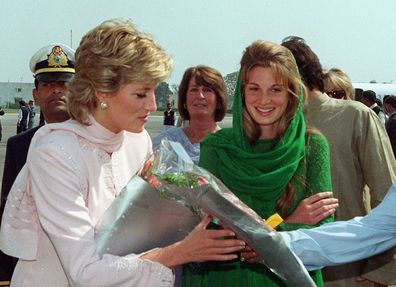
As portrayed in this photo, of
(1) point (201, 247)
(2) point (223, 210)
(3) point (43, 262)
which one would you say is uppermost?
(2) point (223, 210)

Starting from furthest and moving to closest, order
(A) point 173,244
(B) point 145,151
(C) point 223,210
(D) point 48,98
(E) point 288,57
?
1. (D) point 48,98
2. (E) point 288,57
3. (B) point 145,151
4. (A) point 173,244
5. (C) point 223,210

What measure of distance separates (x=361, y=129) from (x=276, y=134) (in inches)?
34.8

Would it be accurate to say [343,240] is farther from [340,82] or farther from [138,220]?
[340,82]

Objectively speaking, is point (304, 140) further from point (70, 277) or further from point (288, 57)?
point (70, 277)

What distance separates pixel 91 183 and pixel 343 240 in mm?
856

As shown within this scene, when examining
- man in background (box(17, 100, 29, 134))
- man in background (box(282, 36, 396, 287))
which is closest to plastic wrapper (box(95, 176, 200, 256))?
man in background (box(282, 36, 396, 287))

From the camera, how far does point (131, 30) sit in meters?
2.55

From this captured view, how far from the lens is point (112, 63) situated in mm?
2471

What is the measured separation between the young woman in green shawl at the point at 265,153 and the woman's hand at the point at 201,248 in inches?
22.1

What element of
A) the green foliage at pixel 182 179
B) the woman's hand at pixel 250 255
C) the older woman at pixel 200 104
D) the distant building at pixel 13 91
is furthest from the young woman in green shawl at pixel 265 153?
the distant building at pixel 13 91

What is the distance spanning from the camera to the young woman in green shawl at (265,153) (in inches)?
118

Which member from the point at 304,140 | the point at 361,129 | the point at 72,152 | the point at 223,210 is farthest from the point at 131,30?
the point at 361,129

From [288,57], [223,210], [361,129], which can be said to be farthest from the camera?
[361,129]

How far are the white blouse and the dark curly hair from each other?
158cm
